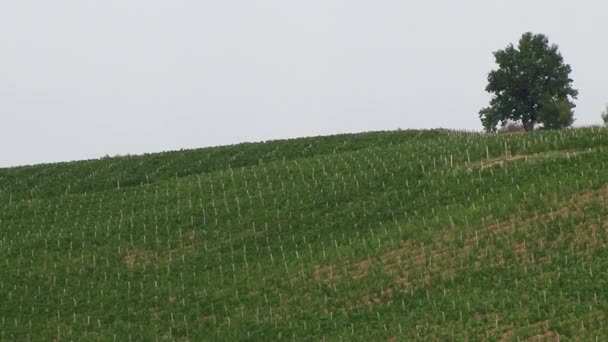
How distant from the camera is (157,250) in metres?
31.6

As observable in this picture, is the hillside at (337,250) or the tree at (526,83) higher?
the tree at (526,83)

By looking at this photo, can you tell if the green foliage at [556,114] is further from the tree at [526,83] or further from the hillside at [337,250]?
the hillside at [337,250]

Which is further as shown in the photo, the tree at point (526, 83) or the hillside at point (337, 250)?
the tree at point (526, 83)

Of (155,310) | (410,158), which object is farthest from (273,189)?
(155,310)

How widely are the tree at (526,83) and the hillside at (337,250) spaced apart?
30.0 meters

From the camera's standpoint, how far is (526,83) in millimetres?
71125

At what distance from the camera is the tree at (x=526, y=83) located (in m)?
70.9

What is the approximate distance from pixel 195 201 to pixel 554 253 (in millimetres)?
17213

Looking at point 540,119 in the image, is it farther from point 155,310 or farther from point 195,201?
point 155,310

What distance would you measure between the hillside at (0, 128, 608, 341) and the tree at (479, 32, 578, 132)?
30.0m

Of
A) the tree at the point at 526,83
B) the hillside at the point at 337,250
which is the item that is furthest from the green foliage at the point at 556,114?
the hillside at the point at 337,250

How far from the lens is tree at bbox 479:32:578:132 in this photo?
233 ft

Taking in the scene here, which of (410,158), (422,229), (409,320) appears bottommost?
(409,320)

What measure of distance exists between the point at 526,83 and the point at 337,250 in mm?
47180
